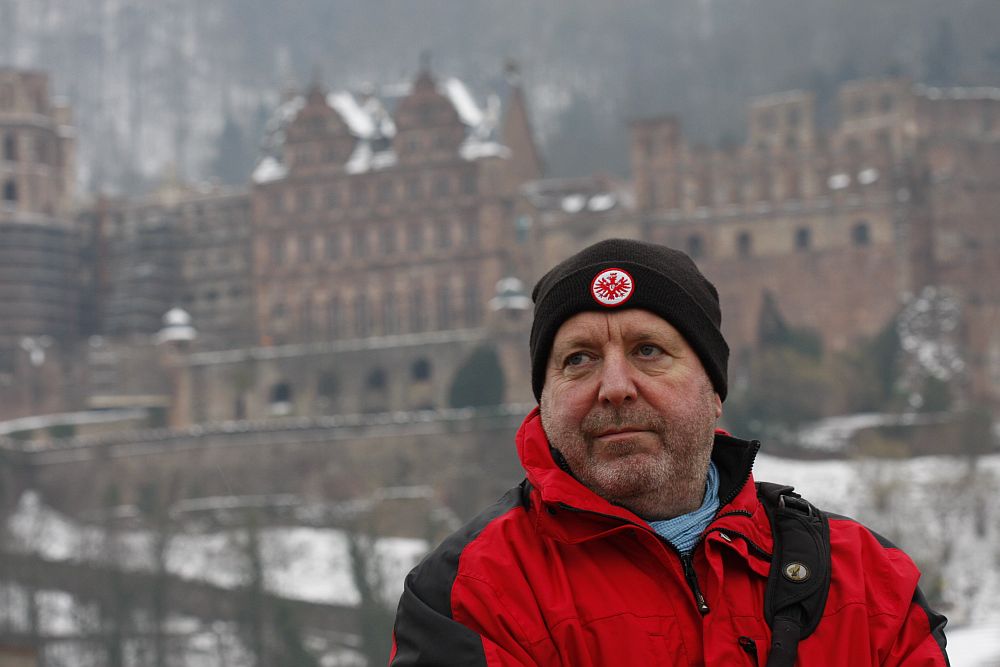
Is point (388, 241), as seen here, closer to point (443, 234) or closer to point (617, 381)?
point (443, 234)

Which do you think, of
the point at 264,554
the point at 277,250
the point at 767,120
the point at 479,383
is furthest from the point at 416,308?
the point at 264,554

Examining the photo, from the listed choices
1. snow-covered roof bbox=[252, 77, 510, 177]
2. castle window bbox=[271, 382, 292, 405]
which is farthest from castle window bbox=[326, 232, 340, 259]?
castle window bbox=[271, 382, 292, 405]

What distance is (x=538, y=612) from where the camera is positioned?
3787 mm

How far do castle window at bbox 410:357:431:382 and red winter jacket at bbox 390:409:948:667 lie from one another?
5584 centimetres

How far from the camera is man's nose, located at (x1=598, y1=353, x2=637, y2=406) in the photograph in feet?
12.8

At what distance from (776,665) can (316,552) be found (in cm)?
4613

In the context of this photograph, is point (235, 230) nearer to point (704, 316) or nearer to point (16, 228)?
point (16, 228)

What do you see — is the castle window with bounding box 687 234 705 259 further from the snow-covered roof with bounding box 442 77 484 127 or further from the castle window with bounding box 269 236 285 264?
the castle window with bounding box 269 236 285 264

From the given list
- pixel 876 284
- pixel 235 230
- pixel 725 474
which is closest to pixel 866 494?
pixel 876 284

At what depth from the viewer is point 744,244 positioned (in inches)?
2397

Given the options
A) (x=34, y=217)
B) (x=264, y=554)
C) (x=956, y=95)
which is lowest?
(x=264, y=554)

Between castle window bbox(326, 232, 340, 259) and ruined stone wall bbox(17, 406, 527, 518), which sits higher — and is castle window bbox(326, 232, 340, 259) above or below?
above

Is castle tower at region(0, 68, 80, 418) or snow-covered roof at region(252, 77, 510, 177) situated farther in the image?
castle tower at region(0, 68, 80, 418)

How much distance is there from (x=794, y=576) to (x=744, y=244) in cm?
5760
